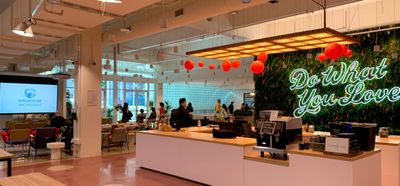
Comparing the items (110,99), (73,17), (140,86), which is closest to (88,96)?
(73,17)

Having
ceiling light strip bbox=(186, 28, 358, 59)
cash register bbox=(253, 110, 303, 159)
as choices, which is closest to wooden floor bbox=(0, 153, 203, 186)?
cash register bbox=(253, 110, 303, 159)

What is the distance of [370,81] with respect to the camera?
8.35 meters

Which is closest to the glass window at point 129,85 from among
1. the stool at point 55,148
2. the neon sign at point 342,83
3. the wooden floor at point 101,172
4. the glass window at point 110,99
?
the glass window at point 110,99

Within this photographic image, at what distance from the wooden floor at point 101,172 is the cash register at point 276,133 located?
206 cm

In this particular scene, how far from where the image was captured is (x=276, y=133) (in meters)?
4.02

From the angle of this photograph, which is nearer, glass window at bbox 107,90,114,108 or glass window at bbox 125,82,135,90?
glass window at bbox 107,90,114,108

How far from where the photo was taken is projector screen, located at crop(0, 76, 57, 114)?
12.9 m

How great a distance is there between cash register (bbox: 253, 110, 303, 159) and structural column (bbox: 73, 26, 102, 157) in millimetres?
5825

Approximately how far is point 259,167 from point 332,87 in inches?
229

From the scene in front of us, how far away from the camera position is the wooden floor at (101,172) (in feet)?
19.1

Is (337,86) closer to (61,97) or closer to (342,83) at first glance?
(342,83)

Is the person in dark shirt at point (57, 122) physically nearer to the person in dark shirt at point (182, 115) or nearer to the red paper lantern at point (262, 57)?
the person in dark shirt at point (182, 115)

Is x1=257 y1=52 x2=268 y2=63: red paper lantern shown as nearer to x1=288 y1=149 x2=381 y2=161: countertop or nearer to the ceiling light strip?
the ceiling light strip

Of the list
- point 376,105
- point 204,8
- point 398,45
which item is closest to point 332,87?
point 376,105
